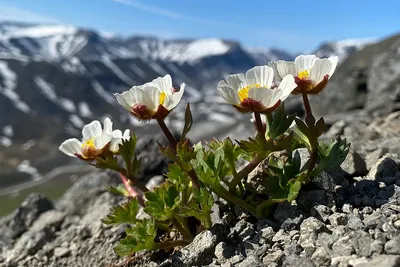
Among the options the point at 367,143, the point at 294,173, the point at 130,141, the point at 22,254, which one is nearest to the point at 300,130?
the point at 294,173

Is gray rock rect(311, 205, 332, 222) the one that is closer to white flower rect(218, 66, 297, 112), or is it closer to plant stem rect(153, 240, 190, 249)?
white flower rect(218, 66, 297, 112)

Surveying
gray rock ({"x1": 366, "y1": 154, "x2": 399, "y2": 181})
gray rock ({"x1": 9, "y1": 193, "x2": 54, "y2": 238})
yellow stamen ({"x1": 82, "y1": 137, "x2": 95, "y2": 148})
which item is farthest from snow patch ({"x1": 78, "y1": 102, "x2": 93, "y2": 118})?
gray rock ({"x1": 366, "y1": 154, "x2": 399, "y2": 181})

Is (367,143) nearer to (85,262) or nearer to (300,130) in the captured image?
(300,130)

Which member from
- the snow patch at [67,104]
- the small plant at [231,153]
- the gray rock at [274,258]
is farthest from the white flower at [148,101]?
the snow patch at [67,104]

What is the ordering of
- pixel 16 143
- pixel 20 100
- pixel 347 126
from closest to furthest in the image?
1. pixel 347 126
2. pixel 16 143
3. pixel 20 100

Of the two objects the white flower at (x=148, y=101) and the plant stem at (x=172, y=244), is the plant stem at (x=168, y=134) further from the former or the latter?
the plant stem at (x=172, y=244)

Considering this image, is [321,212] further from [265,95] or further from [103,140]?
[103,140]

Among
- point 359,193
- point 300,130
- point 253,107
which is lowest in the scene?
point 359,193

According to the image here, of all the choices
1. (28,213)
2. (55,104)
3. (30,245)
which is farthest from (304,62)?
(55,104)
